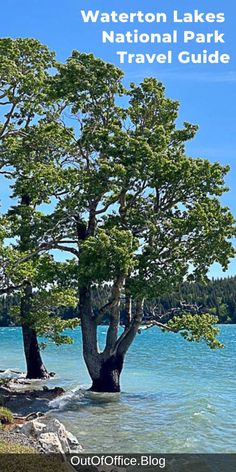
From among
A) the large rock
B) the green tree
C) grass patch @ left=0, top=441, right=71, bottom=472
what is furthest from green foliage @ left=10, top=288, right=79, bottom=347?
grass patch @ left=0, top=441, right=71, bottom=472

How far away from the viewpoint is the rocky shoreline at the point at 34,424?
14.7m

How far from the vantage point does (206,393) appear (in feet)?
102

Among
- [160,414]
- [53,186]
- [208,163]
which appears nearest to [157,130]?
[208,163]

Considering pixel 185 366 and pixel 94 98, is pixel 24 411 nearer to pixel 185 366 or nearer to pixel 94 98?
pixel 94 98

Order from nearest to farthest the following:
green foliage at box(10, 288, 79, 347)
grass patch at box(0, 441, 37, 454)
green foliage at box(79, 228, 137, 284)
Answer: grass patch at box(0, 441, 37, 454)
green foliage at box(79, 228, 137, 284)
green foliage at box(10, 288, 79, 347)

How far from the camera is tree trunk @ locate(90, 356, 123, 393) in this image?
1053 inches

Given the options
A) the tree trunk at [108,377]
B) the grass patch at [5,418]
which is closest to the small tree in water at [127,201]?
the tree trunk at [108,377]

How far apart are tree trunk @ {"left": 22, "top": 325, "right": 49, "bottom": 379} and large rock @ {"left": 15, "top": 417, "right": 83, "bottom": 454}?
16.0 m

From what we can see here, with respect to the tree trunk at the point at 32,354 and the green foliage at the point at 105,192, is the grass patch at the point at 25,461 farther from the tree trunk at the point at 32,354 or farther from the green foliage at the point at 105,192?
the tree trunk at the point at 32,354

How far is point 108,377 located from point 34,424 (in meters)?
10.5

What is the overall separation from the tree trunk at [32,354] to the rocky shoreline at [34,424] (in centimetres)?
263

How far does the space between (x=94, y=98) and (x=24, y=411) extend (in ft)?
45.2

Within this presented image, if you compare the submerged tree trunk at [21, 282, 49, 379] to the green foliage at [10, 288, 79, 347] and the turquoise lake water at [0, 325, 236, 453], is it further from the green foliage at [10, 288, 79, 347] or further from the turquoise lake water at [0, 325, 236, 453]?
the green foliage at [10, 288, 79, 347]

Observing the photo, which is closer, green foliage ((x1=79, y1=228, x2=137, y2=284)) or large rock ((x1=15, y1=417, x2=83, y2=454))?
large rock ((x1=15, y1=417, x2=83, y2=454))
